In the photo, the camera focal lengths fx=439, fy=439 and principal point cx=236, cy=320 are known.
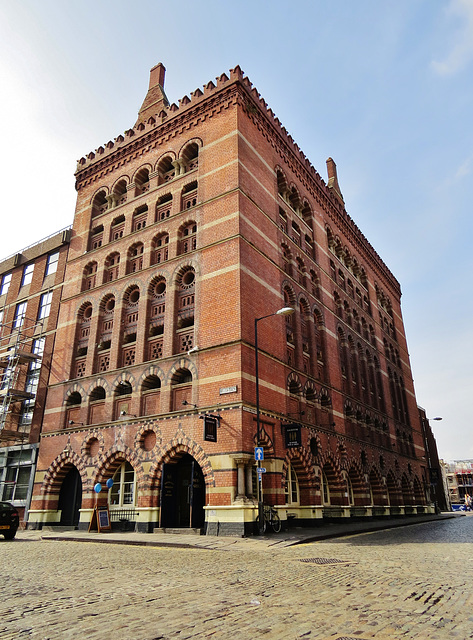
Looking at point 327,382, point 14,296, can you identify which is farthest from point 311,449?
point 14,296

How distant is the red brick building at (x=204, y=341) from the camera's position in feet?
66.1

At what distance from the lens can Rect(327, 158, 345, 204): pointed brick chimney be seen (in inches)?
1696

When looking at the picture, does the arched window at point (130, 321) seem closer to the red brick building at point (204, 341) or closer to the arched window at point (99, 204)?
the red brick building at point (204, 341)

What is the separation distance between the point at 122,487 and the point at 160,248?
13.4 metres

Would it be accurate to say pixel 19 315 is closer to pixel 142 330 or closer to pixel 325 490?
pixel 142 330

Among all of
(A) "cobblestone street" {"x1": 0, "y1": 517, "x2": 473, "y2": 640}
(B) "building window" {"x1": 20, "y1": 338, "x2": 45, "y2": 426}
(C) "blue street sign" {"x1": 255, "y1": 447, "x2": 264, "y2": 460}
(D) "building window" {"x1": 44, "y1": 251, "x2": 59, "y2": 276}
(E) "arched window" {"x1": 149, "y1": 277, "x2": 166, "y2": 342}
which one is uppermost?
(D) "building window" {"x1": 44, "y1": 251, "x2": 59, "y2": 276}

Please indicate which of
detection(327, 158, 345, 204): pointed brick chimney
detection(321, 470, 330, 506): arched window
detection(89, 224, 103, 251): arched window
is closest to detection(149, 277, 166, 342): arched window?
detection(89, 224, 103, 251): arched window

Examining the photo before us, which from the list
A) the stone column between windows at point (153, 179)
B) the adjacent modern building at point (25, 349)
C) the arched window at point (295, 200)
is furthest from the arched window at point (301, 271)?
the adjacent modern building at point (25, 349)

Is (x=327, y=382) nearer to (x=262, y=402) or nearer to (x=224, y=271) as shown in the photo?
(x=262, y=402)

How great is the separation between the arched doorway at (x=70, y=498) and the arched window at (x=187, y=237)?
14.0m

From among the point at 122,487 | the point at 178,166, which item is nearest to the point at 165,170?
the point at 178,166

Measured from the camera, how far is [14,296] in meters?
34.2

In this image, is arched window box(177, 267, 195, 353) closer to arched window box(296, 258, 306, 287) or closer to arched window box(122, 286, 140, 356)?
arched window box(122, 286, 140, 356)

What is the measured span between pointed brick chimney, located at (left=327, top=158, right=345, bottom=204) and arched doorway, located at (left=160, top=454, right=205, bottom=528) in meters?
30.9
